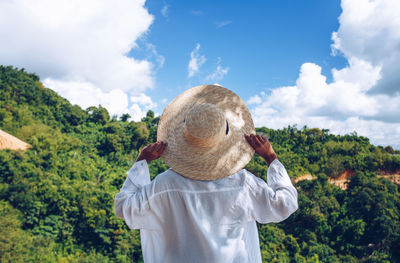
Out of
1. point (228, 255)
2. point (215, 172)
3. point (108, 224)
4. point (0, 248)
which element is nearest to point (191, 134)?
point (215, 172)

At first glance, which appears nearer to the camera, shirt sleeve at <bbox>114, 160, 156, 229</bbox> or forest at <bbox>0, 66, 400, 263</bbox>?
shirt sleeve at <bbox>114, 160, 156, 229</bbox>

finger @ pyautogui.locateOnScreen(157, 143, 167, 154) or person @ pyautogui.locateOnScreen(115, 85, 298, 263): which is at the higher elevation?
finger @ pyautogui.locateOnScreen(157, 143, 167, 154)

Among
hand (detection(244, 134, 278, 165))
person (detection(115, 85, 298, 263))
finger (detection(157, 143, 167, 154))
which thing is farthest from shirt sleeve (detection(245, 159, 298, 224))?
finger (detection(157, 143, 167, 154))

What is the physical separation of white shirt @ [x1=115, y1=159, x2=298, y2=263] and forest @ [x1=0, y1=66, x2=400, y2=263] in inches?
361

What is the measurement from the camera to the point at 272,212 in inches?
35.0

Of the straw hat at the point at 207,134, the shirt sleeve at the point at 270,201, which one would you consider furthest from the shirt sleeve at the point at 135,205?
the shirt sleeve at the point at 270,201

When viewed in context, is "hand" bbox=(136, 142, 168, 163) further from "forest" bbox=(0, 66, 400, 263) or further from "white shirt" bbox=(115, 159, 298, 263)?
"forest" bbox=(0, 66, 400, 263)

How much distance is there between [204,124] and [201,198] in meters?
0.24

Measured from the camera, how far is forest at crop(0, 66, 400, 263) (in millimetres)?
9555

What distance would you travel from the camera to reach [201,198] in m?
0.86

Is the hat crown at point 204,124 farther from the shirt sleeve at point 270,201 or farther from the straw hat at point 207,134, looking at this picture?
the shirt sleeve at point 270,201

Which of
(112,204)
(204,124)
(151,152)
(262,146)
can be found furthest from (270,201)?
(112,204)

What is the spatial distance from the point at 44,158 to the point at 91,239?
21.2 feet

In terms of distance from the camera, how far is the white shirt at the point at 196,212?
0.84m
